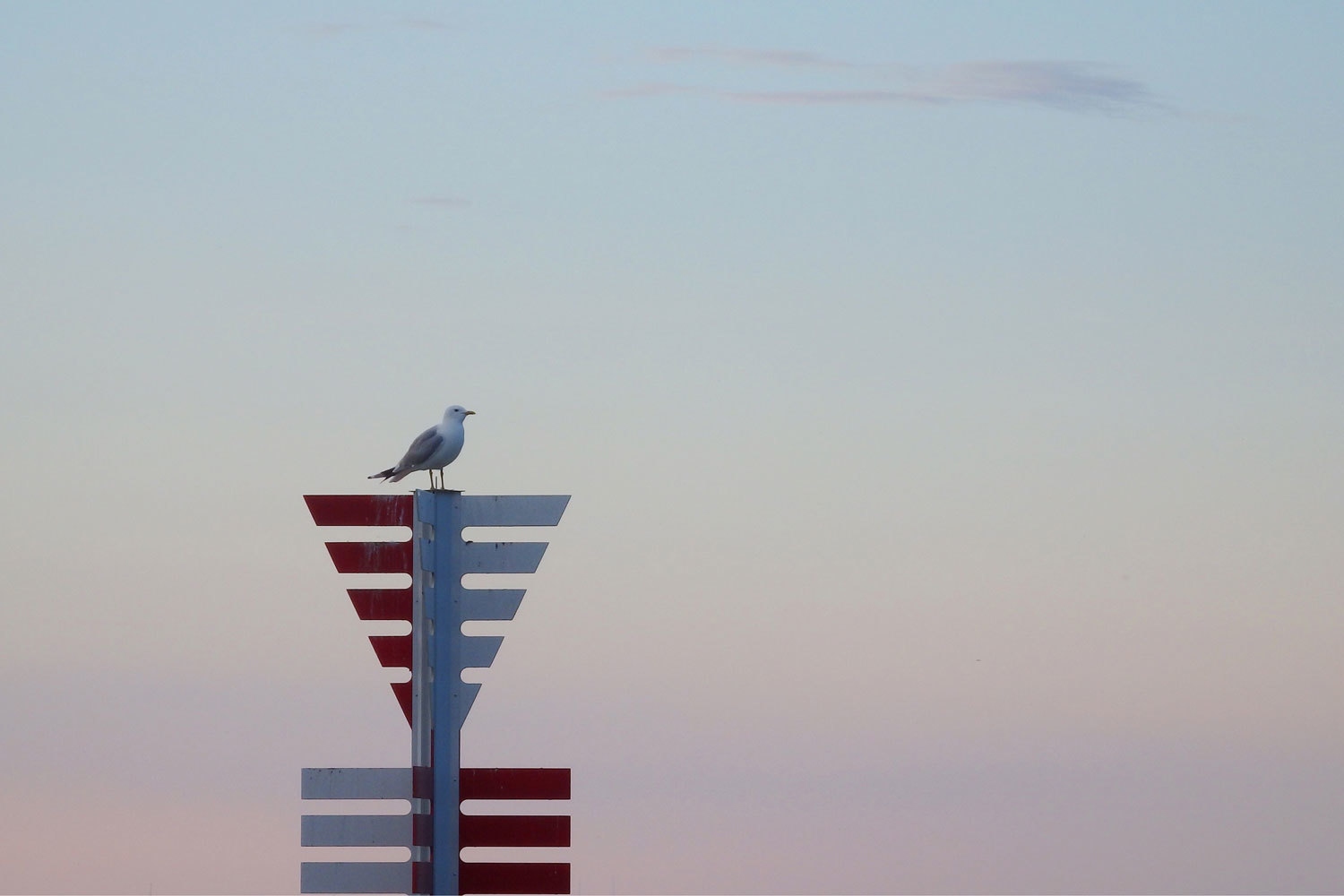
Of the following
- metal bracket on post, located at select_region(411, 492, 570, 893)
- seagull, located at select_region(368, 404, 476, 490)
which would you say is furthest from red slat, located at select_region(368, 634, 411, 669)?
seagull, located at select_region(368, 404, 476, 490)

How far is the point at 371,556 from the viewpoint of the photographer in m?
10.3

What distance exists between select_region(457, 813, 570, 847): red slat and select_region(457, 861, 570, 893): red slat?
12 centimetres

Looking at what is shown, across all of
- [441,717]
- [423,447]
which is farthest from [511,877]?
[423,447]

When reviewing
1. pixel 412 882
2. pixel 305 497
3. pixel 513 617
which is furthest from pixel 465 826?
pixel 305 497

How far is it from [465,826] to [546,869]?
1.71ft

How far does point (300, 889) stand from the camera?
10.1 meters

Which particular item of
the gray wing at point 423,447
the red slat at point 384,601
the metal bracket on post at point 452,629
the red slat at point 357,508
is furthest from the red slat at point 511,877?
the gray wing at point 423,447

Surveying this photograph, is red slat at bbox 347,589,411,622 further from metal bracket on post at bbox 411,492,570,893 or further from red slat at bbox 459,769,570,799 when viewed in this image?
red slat at bbox 459,769,570,799

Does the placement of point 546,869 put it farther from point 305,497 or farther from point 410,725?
point 305,497

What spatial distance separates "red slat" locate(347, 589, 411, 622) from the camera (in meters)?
10.3

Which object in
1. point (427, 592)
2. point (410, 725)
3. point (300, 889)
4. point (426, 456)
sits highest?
point (426, 456)

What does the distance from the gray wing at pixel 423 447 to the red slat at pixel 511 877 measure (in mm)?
3069

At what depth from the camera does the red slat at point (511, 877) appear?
33.4 feet

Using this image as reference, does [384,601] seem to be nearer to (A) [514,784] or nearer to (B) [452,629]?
(B) [452,629]
